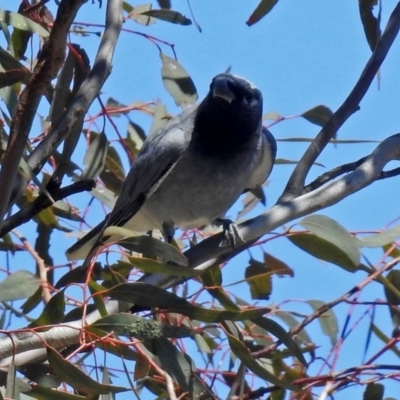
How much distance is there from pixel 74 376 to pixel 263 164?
1.17 metres

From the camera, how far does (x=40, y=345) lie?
1.51m

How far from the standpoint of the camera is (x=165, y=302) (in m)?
1.58

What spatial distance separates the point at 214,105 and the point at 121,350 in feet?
3.10

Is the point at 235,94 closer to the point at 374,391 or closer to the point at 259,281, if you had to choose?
the point at 259,281

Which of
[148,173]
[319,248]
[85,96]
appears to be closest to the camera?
[85,96]

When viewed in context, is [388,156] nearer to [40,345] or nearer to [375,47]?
[375,47]

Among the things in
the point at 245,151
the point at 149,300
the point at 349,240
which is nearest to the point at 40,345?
the point at 149,300

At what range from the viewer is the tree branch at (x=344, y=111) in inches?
64.4

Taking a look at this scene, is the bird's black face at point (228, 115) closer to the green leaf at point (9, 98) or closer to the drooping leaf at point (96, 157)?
the drooping leaf at point (96, 157)

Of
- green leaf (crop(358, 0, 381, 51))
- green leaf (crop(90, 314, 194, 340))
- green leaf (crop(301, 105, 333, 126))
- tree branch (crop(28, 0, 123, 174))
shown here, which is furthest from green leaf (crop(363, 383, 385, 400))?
tree branch (crop(28, 0, 123, 174))

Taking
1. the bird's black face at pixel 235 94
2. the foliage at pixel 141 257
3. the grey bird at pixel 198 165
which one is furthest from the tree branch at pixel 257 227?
the bird's black face at pixel 235 94

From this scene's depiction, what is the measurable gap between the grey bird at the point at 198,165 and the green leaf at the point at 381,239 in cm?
66

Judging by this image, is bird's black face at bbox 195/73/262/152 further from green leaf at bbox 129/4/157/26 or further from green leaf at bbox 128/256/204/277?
green leaf at bbox 128/256/204/277

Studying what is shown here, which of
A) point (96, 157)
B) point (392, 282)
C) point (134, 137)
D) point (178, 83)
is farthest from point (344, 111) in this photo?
point (134, 137)
